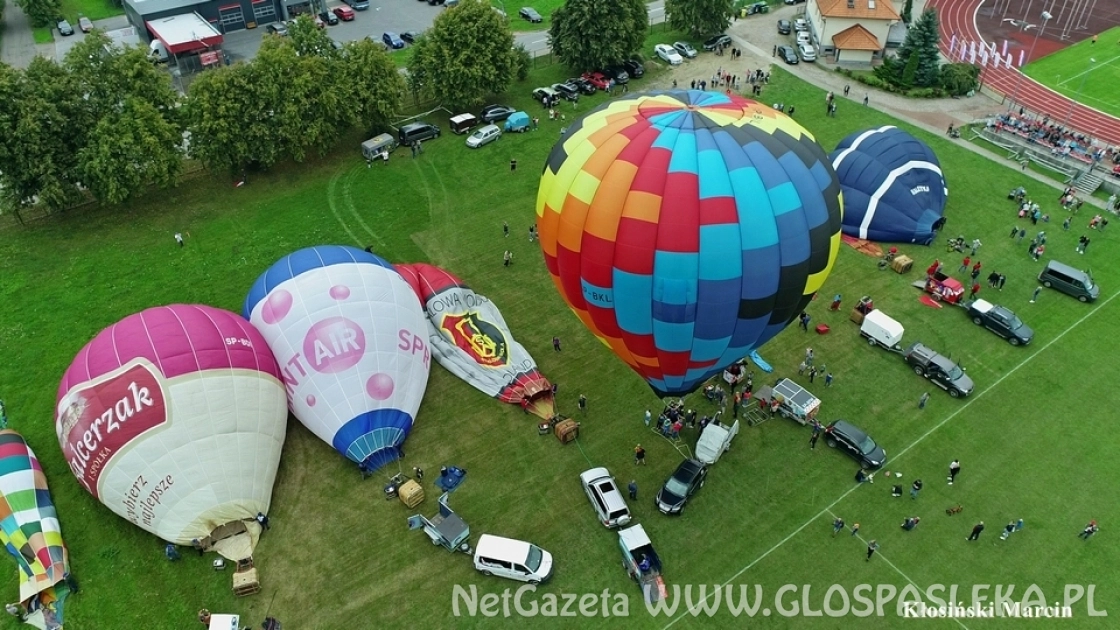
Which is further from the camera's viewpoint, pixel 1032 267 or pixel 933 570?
pixel 1032 267

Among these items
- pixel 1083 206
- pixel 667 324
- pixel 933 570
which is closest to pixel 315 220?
pixel 667 324

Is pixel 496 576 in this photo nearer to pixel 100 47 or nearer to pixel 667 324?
pixel 667 324

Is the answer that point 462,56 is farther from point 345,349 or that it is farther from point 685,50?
point 345,349

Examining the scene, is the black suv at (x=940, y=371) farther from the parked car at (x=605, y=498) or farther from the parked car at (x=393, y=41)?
the parked car at (x=393, y=41)

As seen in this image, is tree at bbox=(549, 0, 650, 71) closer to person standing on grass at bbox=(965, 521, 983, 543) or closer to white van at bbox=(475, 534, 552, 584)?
white van at bbox=(475, 534, 552, 584)

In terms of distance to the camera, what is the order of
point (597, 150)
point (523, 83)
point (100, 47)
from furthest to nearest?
point (523, 83) → point (100, 47) → point (597, 150)

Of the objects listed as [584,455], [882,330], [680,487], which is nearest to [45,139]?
[584,455]

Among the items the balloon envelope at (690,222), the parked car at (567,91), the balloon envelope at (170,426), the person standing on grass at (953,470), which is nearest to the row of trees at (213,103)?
the parked car at (567,91)
